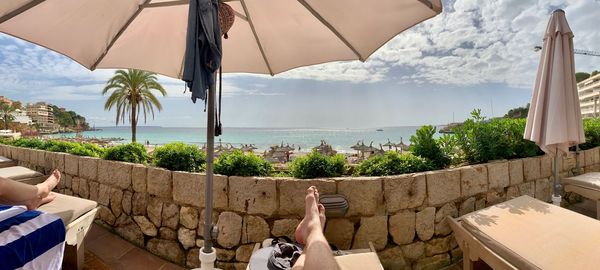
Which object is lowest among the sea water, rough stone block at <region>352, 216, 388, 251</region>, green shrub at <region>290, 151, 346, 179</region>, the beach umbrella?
the sea water

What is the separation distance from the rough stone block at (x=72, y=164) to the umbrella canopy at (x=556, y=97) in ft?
19.2

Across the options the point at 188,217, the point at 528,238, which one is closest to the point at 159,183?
the point at 188,217

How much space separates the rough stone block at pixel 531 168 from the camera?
327cm

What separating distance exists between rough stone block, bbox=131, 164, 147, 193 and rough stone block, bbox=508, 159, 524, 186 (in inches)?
163

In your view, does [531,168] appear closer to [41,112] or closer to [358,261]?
[358,261]

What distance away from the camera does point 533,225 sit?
2.07m

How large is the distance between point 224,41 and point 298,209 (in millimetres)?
1867

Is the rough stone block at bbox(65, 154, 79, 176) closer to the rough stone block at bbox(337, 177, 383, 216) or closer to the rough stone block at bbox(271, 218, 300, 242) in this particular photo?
the rough stone block at bbox(271, 218, 300, 242)

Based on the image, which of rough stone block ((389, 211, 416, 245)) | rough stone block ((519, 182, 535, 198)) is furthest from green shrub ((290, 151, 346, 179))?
rough stone block ((519, 182, 535, 198))

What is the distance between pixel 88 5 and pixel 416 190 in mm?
3068

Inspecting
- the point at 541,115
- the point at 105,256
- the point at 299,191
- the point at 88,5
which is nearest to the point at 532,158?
the point at 541,115

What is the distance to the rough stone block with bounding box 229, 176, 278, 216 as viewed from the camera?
7.86ft

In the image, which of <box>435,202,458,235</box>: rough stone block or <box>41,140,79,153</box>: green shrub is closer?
<box>435,202,458,235</box>: rough stone block

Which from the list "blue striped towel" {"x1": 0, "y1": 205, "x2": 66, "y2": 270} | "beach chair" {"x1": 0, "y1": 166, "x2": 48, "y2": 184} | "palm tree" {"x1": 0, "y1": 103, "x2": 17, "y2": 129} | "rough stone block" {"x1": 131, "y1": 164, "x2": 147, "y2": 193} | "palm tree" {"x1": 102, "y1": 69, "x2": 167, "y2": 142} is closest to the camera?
"blue striped towel" {"x1": 0, "y1": 205, "x2": 66, "y2": 270}
